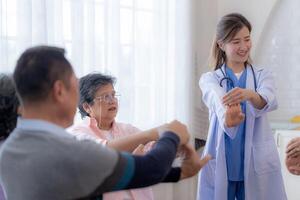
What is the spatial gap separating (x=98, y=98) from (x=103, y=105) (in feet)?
0.12

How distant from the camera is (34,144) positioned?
910 millimetres

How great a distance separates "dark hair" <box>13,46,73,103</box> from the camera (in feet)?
3.02

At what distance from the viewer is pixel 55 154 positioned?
35.0 inches

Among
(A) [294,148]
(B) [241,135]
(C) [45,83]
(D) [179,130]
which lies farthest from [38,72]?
(A) [294,148]

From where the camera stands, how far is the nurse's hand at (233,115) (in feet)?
5.52

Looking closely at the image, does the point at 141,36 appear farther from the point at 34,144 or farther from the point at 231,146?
the point at 34,144

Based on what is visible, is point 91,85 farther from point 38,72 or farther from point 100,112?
point 38,72

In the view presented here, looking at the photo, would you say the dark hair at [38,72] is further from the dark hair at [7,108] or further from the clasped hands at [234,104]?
the clasped hands at [234,104]

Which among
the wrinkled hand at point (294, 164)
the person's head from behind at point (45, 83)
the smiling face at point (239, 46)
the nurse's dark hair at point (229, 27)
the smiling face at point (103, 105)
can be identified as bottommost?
the wrinkled hand at point (294, 164)

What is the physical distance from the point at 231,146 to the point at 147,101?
1109 mm

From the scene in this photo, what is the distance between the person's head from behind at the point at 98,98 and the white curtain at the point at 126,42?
53 centimetres

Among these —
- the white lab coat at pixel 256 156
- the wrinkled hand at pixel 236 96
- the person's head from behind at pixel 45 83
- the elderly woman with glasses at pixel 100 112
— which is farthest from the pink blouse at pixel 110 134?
the person's head from behind at pixel 45 83

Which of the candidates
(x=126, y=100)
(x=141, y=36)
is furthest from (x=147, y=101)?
(x=141, y=36)

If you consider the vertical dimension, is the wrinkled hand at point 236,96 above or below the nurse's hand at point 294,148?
above
